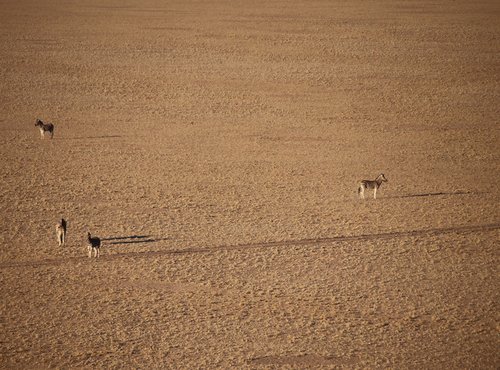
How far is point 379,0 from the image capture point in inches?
2308

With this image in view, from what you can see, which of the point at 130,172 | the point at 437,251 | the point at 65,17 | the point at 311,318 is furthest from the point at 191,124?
the point at 65,17

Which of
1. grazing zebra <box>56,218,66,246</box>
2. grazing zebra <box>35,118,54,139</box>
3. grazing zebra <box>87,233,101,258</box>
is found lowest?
grazing zebra <box>87,233,101,258</box>

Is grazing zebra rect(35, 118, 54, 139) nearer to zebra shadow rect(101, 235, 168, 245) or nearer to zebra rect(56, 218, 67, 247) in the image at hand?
zebra rect(56, 218, 67, 247)

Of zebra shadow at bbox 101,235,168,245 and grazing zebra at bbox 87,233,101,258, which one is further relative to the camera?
zebra shadow at bbox 101,235,168,245

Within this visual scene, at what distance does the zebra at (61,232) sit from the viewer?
510 inches

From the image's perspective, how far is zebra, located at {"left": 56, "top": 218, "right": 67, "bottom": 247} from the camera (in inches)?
510

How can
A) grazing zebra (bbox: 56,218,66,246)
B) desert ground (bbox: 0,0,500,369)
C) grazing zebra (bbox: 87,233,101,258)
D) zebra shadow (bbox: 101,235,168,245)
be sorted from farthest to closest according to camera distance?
zebra shadow (bbox: 101,235,168,245) → grazing zebra (bbox: 56,218,66,246) → grazing zebra (bbox: 87,233,101,258) → desert ground (bbox: 0,0,500,369)

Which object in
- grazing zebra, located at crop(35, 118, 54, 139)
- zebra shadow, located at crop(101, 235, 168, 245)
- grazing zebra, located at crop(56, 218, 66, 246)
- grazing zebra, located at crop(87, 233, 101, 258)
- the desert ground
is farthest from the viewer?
grazing zebra, located at crop(35, 118, 54, 139)

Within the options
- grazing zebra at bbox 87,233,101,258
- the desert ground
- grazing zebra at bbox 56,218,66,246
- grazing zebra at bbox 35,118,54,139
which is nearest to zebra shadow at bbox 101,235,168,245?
the desert ground

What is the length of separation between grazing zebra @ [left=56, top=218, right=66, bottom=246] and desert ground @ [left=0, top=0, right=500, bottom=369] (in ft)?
0.63

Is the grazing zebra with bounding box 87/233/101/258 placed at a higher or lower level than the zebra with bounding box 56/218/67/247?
lower

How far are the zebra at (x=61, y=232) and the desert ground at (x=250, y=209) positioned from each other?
19cm

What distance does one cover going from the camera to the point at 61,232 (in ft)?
43.0

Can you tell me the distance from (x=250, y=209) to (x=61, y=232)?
4.84m
